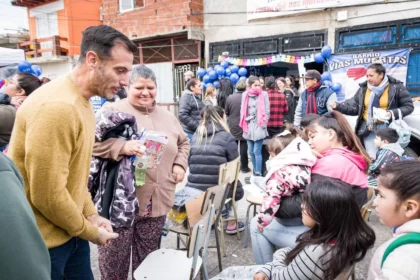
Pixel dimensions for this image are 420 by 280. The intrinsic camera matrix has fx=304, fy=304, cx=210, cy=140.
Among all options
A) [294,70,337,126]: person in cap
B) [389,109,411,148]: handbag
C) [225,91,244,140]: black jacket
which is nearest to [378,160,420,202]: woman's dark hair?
[389,109,411,148]: handbag

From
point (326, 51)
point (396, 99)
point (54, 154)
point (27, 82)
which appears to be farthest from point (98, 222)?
point (326, 51)

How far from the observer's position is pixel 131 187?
185 centimetres

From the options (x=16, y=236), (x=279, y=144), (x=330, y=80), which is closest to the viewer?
(x=16, y=236)

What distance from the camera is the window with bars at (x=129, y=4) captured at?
40.5 feet

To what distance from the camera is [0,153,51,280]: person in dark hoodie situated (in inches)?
22.2

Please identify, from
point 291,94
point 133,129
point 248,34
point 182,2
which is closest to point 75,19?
point 182,2

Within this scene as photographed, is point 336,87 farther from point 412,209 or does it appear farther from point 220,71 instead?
point 412,209

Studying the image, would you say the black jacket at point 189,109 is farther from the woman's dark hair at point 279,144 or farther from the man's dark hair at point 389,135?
the man's dark hair at point 389,135

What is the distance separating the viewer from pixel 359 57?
7.56 meters

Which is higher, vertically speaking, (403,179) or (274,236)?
(403,179)

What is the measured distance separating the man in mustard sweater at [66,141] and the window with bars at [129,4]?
1197cm

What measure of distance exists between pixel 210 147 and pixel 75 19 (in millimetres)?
15415

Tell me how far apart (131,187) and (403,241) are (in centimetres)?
140

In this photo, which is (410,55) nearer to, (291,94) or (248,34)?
(291,94)
